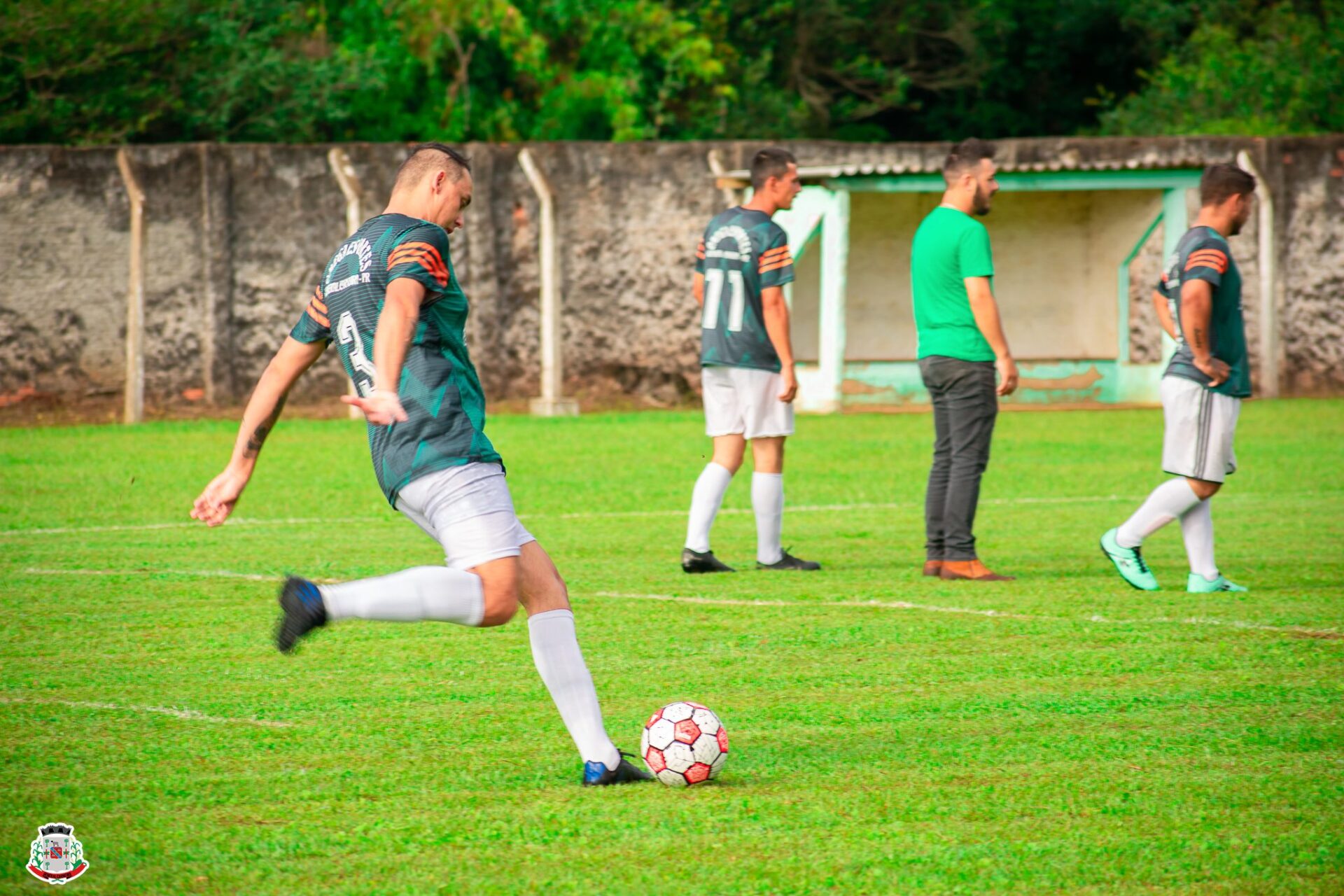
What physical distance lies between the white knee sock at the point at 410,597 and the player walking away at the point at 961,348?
4.39m

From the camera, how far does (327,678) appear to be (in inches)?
239

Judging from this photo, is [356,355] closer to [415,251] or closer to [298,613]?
[415,251]

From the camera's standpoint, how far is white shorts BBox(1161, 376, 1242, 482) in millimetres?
7934

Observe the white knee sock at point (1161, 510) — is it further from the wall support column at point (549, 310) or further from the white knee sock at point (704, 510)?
the wall support column at point (549, 310)

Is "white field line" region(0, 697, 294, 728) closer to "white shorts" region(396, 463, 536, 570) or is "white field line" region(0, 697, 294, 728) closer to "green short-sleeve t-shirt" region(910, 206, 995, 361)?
"white shorts" region(396, 463, 536, 570)

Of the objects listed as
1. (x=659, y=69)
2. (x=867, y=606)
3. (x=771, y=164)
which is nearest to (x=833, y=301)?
(x=659, y=69)

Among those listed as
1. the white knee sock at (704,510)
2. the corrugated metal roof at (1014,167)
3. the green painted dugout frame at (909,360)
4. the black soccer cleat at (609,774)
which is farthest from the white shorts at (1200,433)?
the corrugated metal roof at (1014,167)

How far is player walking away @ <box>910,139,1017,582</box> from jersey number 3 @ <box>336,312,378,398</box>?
14.1 ft

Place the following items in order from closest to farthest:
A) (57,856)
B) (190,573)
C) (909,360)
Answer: (57,856)
(190,573)
(909,360)

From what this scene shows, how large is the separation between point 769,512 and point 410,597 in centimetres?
468

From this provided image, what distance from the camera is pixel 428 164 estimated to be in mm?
4629

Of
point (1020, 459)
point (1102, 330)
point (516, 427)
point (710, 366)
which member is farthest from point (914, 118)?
point (710, 366)

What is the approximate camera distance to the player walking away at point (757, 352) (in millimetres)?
8938

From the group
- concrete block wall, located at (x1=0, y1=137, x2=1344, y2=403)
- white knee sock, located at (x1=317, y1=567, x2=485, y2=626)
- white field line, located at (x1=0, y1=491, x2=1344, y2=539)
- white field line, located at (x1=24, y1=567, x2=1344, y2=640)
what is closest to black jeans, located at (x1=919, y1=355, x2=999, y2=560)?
white field line, located at (x1=24, y1=567, x2=1344, y2=640)
